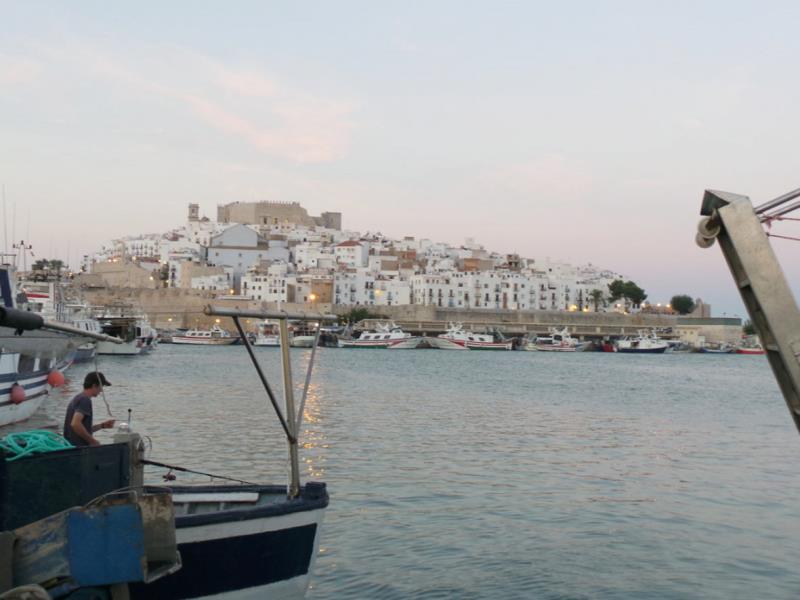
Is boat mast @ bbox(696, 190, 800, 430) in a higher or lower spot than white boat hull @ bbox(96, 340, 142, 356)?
higher

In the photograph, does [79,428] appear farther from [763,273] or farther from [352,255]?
[352,255]

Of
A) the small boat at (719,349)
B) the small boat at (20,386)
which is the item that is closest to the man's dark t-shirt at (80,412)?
the small boat at (20,386)

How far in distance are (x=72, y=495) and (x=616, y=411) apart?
31.0 m

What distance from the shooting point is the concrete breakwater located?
136625mm

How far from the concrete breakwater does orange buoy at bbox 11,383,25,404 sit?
110389 mm

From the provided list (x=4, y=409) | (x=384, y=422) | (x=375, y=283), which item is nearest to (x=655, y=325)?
(x=375, y=283)

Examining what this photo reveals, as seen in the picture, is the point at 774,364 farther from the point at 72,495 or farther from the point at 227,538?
the point at 72,495

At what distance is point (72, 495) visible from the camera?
7.30m

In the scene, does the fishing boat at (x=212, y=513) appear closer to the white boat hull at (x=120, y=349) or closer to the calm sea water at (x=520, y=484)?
the calm sea water at (x=520, y=484)

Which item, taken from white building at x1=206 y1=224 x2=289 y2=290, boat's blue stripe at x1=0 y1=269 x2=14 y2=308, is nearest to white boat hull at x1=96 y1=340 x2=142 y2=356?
boat's blue stripe at x1=0 y1=269 x2=14 y2=308

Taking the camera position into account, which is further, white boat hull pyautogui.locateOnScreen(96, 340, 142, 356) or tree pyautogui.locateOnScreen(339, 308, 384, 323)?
tree pyautogui.locateOnScreen(339, 308, 384, 323)

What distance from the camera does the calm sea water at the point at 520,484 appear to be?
11570mm

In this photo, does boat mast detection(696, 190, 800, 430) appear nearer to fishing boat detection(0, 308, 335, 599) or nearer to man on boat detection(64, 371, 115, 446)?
fishing boat detection(0, 308, 335, 599)

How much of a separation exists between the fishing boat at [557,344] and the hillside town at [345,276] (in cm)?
2523
